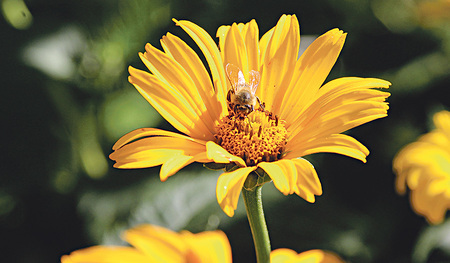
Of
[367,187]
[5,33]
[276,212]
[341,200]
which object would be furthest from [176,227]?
[5,33]

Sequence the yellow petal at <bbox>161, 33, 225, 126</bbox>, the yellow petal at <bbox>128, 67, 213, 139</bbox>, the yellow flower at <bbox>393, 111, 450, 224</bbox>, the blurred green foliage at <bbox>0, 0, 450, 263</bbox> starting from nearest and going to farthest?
the yellow petal at <bbox>128, 67, 213, 139</bbox>, the yellow petal at <bbox>161, 33, 225, 126</bbox>, the yellow flower at <bbox>393, 111, 450, 224</bbox>, the blurred green foliage at <bbox>0, 0, 450, 263</bbox>

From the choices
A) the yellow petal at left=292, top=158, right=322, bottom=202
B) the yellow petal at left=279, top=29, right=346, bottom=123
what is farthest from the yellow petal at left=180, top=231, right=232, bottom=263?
the yellow petal at left=279, top=29, right=346, bottom=123

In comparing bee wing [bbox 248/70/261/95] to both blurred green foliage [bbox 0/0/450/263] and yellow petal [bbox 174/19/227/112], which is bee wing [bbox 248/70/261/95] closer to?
yellow petal [bbox 174/19/227/112]

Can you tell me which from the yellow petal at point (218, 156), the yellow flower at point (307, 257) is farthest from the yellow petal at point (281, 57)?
the yellow flower at point (307, 257)

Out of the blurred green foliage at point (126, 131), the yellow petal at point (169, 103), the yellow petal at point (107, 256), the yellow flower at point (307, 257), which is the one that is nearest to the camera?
the yellow petal at point (107, 256)

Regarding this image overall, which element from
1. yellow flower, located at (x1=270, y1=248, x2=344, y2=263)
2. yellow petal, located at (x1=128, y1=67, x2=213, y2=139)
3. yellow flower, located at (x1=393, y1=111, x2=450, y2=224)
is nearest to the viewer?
yellow flower, located at (x1=270, y1=248, x2=344, y2=263)

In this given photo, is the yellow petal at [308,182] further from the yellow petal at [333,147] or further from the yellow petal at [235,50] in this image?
the yellow petal at [235,50]
